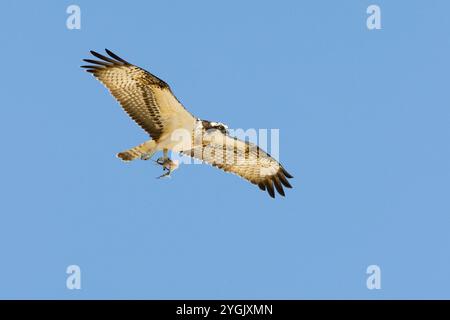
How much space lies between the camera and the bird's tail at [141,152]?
634 inches

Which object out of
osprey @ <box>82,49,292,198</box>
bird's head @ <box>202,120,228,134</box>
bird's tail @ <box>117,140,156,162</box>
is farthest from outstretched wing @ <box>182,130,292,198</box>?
bird's tail @ <box>117,140,156,162</box>

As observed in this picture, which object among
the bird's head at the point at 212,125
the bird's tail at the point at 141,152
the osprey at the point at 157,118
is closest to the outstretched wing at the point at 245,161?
the osprey at the point at 157,118

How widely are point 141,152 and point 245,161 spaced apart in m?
1.93

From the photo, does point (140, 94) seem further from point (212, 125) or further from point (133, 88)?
point (212, 125)

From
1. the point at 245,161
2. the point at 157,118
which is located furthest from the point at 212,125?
the point at 245,161

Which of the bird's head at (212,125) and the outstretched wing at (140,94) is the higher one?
the outstretched wing at (140,94)

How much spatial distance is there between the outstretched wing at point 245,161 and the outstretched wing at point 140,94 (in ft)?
2.35

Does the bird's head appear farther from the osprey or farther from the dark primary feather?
the dark primary feather

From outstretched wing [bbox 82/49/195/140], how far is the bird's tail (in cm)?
15

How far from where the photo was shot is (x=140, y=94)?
15.8 meters

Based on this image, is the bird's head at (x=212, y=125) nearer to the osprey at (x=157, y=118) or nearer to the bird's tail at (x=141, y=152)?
the osprey at (x=157, y=118)

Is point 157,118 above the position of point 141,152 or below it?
above
